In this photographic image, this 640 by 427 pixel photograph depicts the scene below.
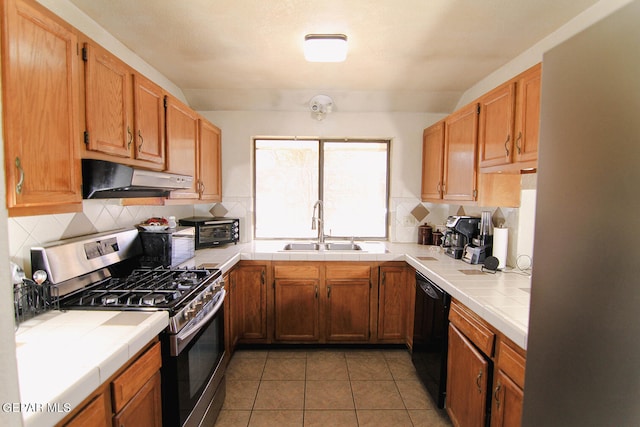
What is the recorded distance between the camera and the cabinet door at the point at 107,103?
1362 mm

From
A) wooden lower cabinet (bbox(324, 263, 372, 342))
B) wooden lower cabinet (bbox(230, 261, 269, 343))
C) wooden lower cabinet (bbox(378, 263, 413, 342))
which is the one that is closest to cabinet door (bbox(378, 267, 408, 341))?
wooden lower cabinet (bbox(378, 263, 413, 342))

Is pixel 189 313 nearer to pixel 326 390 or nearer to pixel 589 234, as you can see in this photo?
pixel 326 390

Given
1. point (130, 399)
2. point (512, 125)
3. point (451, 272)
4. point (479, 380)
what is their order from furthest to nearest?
1. point (451, 272)
2. point (512, 125)
3. point (479, 380)
4. point (130, 399)

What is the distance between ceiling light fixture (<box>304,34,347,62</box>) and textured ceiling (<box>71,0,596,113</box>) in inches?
1.6

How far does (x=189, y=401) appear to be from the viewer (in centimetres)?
143

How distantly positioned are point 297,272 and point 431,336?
118 centimetres

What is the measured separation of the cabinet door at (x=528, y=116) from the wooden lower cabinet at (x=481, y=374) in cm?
91

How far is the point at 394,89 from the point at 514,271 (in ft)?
6.17

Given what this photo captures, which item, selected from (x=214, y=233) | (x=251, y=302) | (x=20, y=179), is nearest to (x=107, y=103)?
(x=20, y=179)

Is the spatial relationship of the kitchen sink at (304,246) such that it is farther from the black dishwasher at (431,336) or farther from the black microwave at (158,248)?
the black microwave at (158,248)

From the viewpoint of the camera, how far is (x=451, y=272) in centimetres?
201

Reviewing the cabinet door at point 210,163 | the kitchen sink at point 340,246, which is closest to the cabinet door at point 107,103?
the cabinet door at point 210,163

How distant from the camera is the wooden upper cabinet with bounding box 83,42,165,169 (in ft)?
4.53

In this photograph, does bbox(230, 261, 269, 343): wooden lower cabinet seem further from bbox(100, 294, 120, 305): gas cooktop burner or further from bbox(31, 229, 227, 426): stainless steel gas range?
bbox(100, 294, 120, 305): gas cooktop burner
